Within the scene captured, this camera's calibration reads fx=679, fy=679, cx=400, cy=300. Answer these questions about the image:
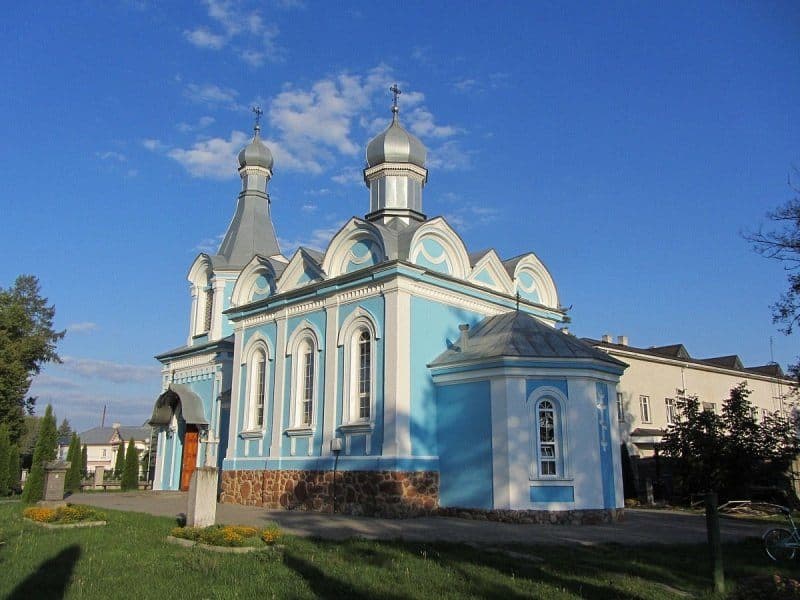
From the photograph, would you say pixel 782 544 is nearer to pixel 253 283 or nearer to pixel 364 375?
pixel 364 375

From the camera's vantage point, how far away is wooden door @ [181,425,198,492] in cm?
2202

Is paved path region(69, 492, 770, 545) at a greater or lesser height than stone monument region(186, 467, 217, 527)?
lesser

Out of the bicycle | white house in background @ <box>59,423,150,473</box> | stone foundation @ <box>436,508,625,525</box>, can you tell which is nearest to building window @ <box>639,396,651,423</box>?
stone foundation @ <box>436,508,625,525</box>

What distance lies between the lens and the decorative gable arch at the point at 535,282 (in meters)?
18.7

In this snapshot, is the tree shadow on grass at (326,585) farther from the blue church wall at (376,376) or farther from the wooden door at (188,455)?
the wooden door at (188,455)

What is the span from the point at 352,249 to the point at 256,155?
33.3 ft

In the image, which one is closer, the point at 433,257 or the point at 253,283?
the point at 433,257

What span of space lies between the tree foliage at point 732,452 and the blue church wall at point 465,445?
Result: 772 cm

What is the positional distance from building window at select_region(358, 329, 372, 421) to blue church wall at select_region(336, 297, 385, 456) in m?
0.35

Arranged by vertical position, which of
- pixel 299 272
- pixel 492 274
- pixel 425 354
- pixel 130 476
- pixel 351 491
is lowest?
pixel 351 491

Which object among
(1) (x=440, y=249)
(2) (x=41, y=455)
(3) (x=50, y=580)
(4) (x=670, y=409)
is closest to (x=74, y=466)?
(2) (x=41, y=455)

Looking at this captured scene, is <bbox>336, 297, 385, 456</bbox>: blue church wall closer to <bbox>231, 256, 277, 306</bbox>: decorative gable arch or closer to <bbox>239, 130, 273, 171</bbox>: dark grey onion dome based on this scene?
<bbox>231, 256, 277, 306</bbox>: decorative gable arch

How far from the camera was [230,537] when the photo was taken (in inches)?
352

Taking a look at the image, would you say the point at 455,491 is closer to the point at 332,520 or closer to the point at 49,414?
the point at 332,520
